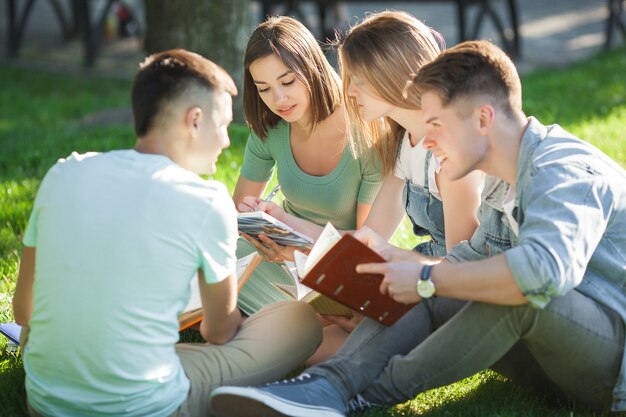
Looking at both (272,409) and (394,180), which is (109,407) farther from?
(394,180)

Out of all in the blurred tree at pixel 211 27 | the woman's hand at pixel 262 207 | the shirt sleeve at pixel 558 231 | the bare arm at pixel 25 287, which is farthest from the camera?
the blurred tree at pixel 211 27

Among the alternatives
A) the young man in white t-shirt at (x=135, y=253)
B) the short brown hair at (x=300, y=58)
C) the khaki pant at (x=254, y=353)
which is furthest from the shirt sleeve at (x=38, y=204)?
the short brown hair at (x=300, y=58)

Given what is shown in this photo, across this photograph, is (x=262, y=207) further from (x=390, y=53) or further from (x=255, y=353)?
(x=255, y=353)

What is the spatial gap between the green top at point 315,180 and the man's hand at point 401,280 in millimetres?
1036

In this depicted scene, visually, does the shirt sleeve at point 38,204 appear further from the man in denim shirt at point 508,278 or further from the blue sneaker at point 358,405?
the blue sneaker at point 358,405

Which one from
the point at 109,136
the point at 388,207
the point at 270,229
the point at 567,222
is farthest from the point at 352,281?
the point at 109,136

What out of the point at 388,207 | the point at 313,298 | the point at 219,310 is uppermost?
the point at 219,310

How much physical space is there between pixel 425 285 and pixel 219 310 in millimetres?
612

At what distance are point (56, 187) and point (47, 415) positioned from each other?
0.64 metres

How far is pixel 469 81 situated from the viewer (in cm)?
265

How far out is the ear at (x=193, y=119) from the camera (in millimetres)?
2607

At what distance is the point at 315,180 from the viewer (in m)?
3.80

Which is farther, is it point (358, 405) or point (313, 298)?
point (313, 298)

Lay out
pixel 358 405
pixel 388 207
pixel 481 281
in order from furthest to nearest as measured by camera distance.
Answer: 1. pixel 388 207
2. pixel 358 405
3. pixel 481 281
